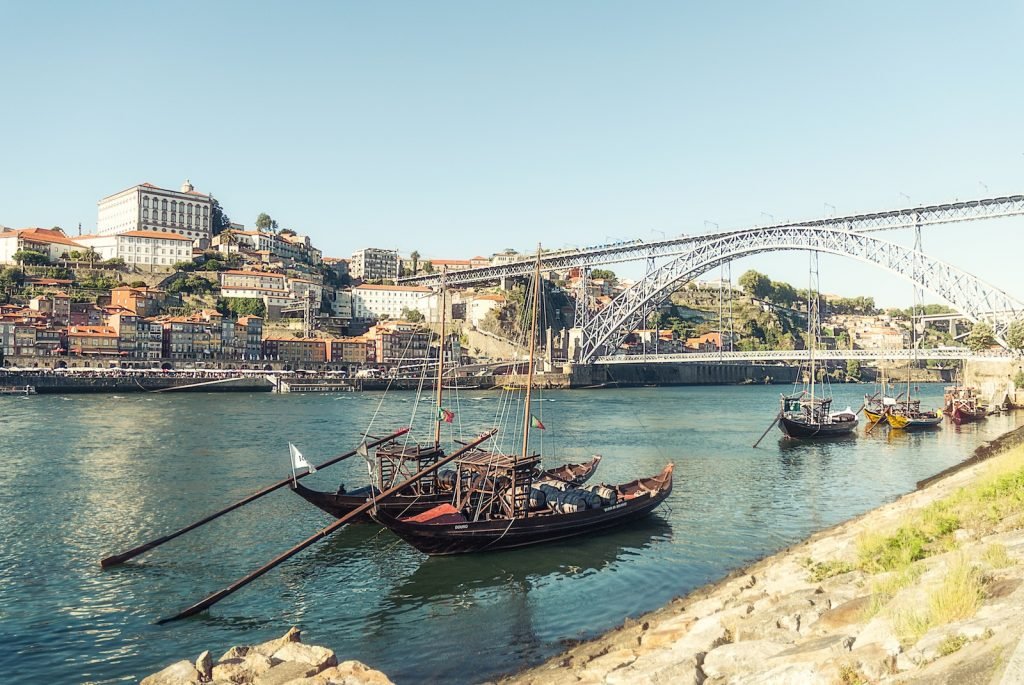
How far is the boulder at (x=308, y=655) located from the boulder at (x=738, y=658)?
169 inches

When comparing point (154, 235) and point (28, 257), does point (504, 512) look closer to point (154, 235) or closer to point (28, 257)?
point (28, 257)

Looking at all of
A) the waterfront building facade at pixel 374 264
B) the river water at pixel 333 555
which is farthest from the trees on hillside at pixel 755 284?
the river water at pixel 333 555

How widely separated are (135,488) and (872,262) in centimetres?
5289

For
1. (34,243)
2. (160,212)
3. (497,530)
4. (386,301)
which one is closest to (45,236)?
(34,243)

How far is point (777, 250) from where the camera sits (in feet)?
231

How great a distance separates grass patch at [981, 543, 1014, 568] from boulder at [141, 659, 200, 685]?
851cm

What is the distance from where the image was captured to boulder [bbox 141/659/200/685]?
9188mm

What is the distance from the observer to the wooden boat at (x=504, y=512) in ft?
53.9

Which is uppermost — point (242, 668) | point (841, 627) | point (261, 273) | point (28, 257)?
point (28, 257)

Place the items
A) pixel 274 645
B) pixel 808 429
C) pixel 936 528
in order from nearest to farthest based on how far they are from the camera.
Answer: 1. pixel 274 645
2. pixel 936 528
3. pixel 808 429

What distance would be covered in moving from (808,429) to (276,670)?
35830mm

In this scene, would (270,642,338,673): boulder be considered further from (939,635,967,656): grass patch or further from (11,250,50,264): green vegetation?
(11,250,50,264): green vegetation

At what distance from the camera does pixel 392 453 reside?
1919 centimetres

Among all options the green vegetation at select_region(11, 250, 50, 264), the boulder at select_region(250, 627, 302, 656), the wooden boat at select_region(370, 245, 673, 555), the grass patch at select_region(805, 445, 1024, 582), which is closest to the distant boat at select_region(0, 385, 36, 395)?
the green vegetation at select_region(11, 250, 50, 264)
